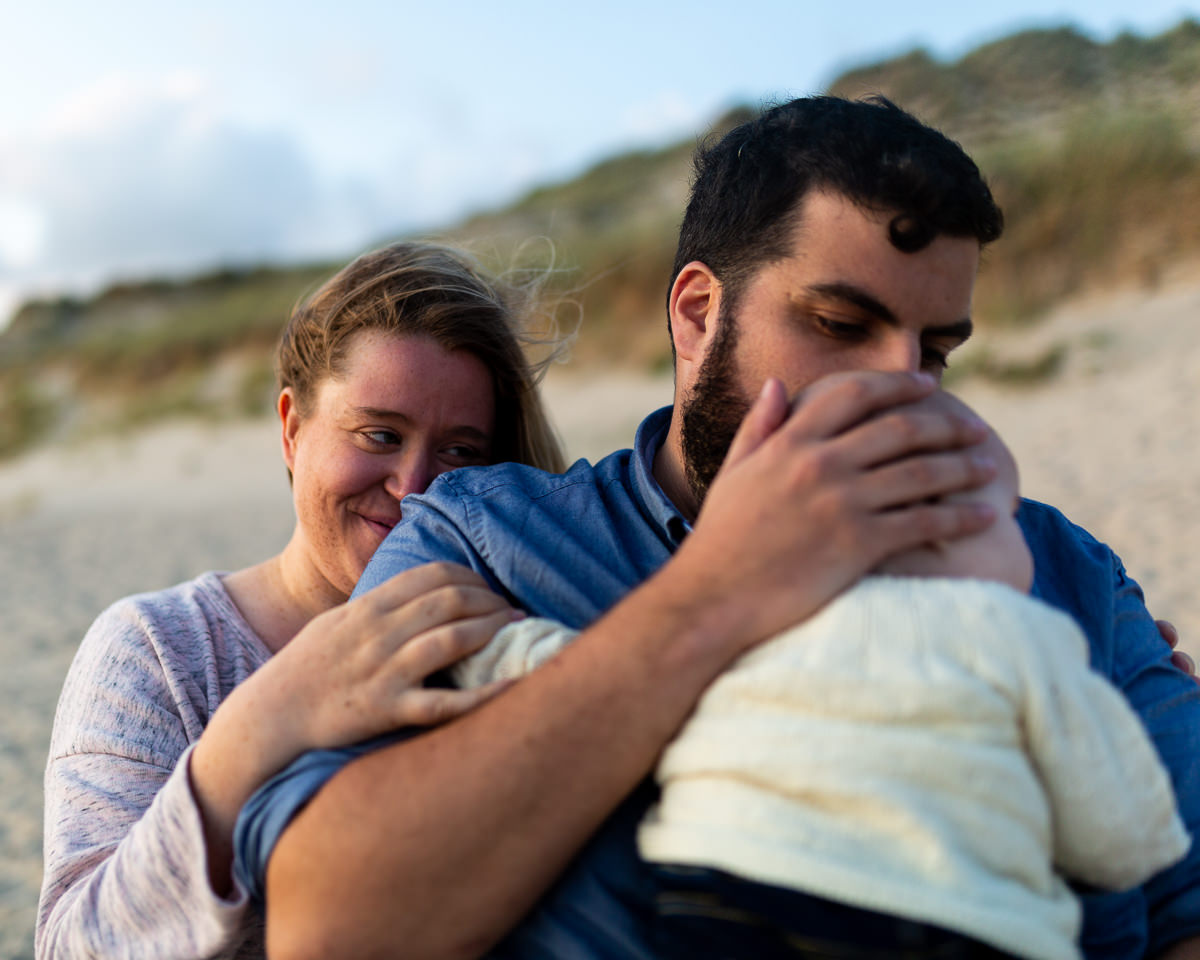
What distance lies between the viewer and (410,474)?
2.31m

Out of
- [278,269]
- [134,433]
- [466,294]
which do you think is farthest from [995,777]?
[278,269]

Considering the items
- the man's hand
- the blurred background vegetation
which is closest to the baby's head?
the man's hand

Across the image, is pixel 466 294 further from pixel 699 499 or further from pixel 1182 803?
pixel 1182 803

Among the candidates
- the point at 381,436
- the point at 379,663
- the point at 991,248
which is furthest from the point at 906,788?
the point at 991,248

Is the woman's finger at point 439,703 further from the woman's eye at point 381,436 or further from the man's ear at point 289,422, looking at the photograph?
the man's ear at point 289,422

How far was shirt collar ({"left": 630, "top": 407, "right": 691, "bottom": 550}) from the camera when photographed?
1835mm

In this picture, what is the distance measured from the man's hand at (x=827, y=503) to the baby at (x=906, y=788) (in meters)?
0.05

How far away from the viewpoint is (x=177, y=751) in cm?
194

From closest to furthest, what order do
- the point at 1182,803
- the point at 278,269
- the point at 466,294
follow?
the point at 1182,803 → the point at 466,294 → the point at 278,269

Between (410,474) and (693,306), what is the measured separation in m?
0.78

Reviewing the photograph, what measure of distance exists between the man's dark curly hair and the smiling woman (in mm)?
668

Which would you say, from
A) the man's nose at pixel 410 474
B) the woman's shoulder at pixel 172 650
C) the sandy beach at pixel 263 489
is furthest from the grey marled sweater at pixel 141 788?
the sandy beach at pixel 263 489

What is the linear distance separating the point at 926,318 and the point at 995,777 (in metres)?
0.97

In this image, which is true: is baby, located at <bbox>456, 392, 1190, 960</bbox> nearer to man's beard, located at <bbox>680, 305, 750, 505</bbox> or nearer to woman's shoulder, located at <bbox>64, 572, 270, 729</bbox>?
man's beard, located at <bbox>680, 305, 750, 505</bbox>
